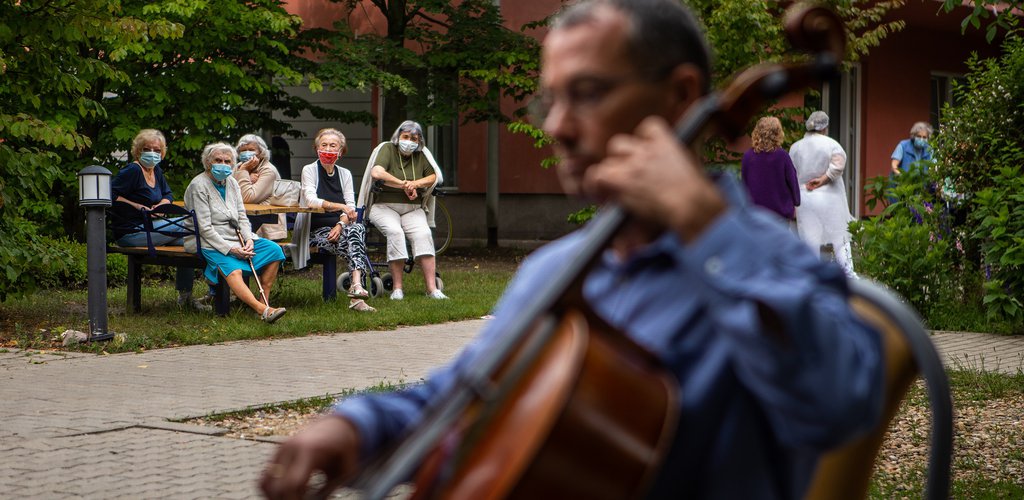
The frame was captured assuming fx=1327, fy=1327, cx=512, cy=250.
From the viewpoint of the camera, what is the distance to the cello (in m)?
1.51

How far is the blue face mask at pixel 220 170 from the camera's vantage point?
11.0 metres

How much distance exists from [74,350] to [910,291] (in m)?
6.48

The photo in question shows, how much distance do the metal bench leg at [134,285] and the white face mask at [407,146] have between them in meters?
2.73

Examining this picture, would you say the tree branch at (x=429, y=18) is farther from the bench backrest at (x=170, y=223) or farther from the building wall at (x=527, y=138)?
the bench backrest at (x=170, y=223)

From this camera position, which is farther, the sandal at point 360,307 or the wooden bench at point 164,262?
the sandal at point 360,307

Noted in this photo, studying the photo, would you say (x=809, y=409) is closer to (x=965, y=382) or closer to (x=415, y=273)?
(x=965, y=382)

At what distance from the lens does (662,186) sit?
146 cm

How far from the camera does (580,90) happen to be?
5.74 feet

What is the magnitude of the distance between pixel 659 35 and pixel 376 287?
11367 mm

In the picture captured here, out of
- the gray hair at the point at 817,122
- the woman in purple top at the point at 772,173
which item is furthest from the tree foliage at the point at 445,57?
the woman in purple top at the point at 772,173

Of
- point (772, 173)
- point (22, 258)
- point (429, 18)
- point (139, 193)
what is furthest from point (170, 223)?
point (429, 18)

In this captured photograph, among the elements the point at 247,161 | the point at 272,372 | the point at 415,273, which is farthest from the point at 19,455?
the point at 415,273

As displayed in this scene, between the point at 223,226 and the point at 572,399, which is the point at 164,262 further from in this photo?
the point at 572,399

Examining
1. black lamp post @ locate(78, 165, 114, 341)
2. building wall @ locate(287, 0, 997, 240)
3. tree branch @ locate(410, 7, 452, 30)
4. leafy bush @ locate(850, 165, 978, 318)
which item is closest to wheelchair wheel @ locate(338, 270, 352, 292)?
black lamp post @ locate(78, 165, 114, 341)
